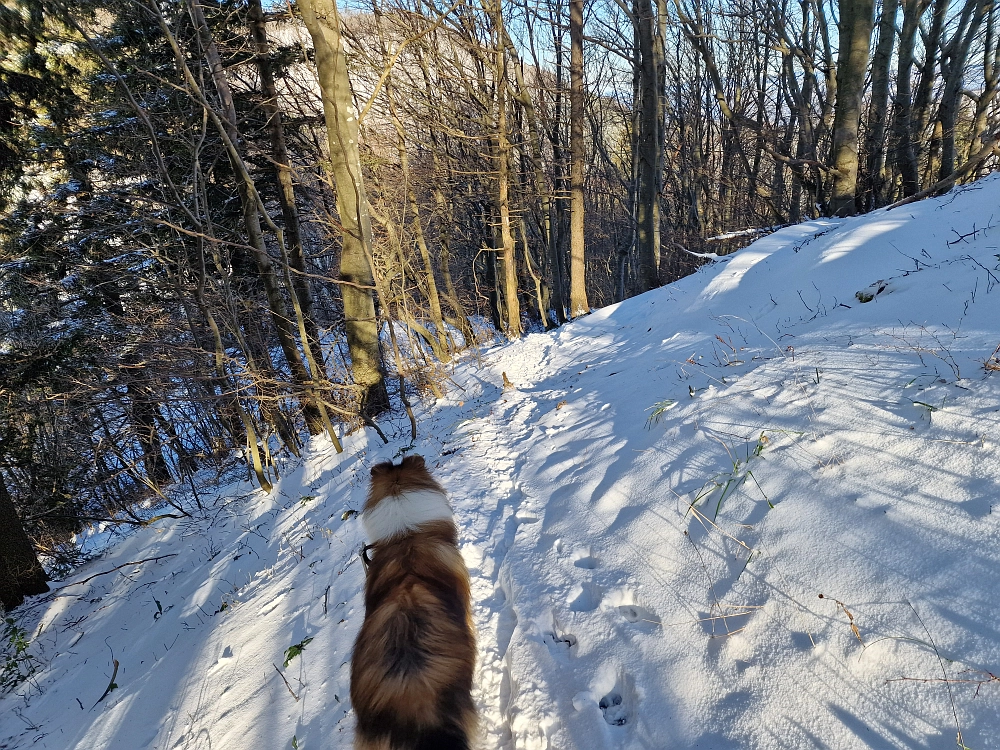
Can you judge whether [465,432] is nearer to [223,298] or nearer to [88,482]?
[223,298]

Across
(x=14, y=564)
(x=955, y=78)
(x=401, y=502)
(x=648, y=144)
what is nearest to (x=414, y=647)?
(x=401, y=502)

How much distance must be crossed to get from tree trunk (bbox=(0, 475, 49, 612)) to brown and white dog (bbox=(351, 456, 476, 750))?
A: 7.87 metres

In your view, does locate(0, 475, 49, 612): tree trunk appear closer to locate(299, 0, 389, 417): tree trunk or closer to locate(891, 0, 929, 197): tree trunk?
locate(299, 0, 389, 417): tree trunk

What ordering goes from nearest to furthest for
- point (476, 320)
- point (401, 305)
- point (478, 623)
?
point (478, 623)
point (401, 305)
point (476, 320)

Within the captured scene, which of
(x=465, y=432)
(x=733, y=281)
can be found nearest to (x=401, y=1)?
(x=733, y=281)

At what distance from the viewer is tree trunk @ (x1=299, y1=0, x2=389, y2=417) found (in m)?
5.50

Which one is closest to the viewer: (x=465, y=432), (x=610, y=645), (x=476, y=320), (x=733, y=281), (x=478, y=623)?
(x=610, y=645)

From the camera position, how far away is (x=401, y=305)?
8133mm

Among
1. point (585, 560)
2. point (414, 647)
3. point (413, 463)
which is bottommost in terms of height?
point (585, 560)

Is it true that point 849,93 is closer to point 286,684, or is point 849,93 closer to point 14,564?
point 286,684

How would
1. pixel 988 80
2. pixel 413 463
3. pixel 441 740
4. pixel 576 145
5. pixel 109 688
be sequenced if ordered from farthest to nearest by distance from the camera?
pixel 576 145 → pixel 988 80 → pixel 109 688 → pixel 413 463 → pixel 441 740

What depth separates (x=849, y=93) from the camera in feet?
24.8

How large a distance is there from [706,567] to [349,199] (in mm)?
5857

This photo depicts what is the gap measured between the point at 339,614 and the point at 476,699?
1341 mm
